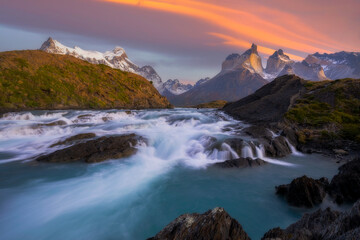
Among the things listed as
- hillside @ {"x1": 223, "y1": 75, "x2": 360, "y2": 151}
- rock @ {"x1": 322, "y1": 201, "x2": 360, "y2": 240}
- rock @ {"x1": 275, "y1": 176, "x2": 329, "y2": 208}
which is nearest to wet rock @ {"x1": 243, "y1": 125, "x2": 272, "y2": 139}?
hillside @ {"x1": 223, "y1": 75, "x2": 360, "y2": 151}

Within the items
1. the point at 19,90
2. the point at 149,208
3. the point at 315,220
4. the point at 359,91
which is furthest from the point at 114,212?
the point at 19,90

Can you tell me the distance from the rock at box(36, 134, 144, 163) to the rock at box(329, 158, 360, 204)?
1473 cm

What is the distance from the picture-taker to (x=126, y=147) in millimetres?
18266


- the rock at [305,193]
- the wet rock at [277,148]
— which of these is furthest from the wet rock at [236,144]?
the rock at [305,193]

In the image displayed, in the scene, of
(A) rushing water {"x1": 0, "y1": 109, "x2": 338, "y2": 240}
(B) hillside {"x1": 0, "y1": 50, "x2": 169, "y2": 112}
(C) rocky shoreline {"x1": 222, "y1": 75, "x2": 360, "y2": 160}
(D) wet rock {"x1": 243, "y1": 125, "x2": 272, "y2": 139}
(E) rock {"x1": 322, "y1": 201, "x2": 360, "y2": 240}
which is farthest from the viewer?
(B) hillside {"x1": 0, "y1": 50, "x2": 169, "y2": 112}

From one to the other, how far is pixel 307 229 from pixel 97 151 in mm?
16263

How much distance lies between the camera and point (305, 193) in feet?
31.5

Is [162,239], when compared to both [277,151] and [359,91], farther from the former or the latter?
[359,91]

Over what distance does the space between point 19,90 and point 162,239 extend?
2541 inches

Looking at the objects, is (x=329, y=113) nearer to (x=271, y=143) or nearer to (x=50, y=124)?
(x=271, y=143)

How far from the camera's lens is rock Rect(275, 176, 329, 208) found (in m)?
9.43

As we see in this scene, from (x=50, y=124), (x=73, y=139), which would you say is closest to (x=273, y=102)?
(x=73, y=139)

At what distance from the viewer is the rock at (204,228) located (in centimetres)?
455

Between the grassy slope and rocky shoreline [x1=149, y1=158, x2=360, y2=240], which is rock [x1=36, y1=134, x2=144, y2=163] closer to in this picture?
rocky shoreline [x1=149, y1=158, x2=360, y2=240]
